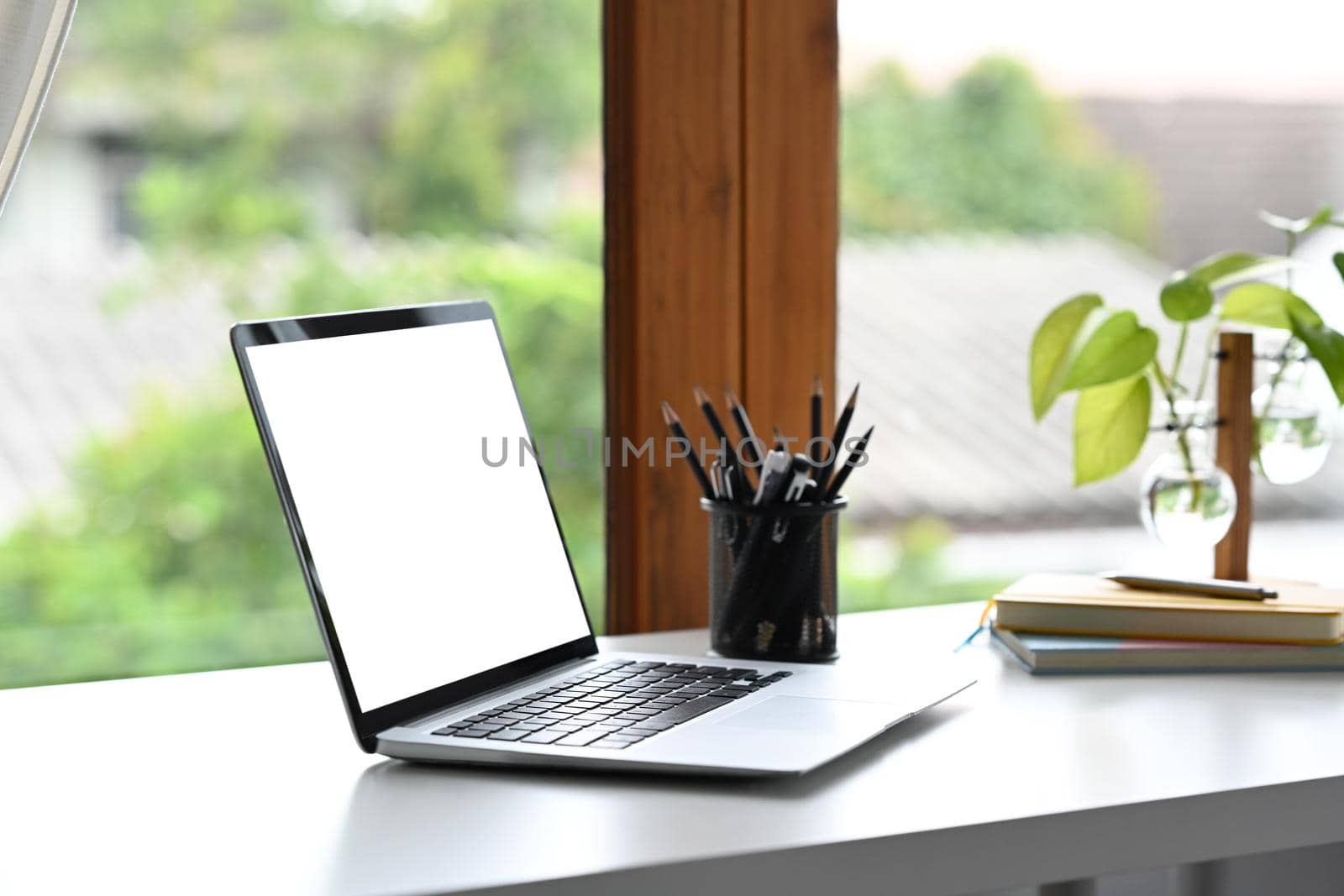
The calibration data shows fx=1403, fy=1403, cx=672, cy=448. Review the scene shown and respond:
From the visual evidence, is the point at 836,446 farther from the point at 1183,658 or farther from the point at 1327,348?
the point at 1327,348

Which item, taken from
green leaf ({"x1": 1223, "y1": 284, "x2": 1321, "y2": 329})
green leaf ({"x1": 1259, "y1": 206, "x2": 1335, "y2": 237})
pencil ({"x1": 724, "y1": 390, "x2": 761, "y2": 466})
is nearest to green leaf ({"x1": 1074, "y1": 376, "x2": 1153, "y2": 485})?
green leaf ({"x1": 1223, "y1": 284, "x2": 1321, "y2": 329})

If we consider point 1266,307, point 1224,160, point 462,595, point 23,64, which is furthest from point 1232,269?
point 23,64

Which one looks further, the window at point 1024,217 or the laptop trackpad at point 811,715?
the window at point 1024,217

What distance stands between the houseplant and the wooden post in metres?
0.02

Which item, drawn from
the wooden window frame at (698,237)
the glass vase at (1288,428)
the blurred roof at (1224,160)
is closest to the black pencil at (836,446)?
the wooden window frame at (698,237)

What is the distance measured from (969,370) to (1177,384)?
0.84 ft

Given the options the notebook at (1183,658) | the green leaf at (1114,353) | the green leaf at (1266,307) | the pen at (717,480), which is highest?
the green leaf at (1266,307)

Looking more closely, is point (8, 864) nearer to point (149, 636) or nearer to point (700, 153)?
point (149, 636)

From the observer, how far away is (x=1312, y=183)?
1.69 metres

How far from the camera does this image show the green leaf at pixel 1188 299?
126 cm

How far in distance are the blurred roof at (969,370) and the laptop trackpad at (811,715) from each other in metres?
0.58

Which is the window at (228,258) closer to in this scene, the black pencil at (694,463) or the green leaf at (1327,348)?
the black pencil at (694,463)

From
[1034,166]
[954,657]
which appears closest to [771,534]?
[954,657]

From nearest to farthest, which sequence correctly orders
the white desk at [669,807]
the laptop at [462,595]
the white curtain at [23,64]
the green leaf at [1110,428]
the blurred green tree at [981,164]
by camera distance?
1. the white desk at [669,807]
2. the laptop at [462,595]
3. the white curtain at [23,64]
4. the green leaf at [1110,428]
5. the blurred green tree at [981,164]
